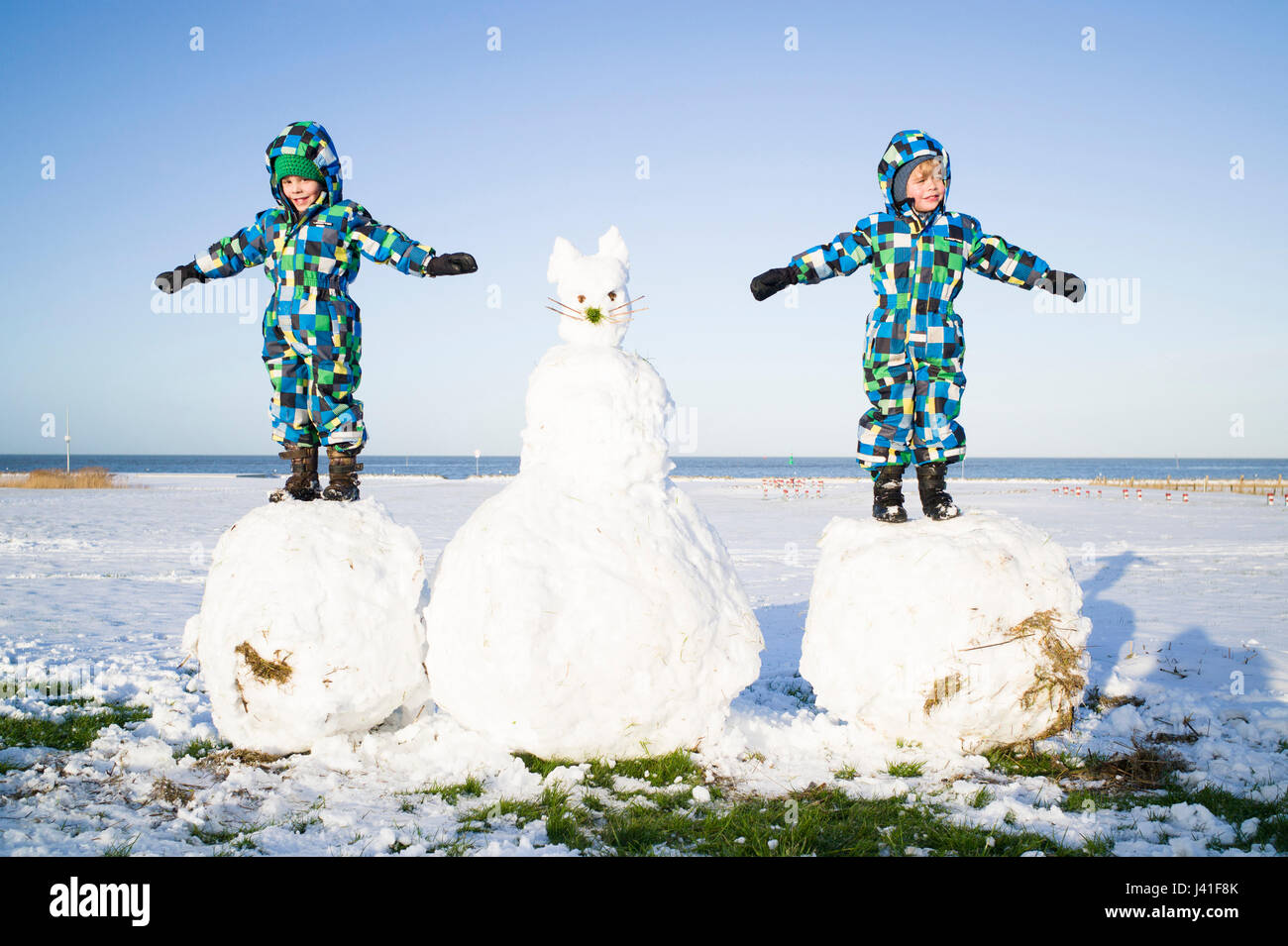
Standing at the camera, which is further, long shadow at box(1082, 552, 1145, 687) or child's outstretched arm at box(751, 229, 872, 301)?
long shadow at box(1082, 552, 1145, 687)

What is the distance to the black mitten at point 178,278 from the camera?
16.5 feet

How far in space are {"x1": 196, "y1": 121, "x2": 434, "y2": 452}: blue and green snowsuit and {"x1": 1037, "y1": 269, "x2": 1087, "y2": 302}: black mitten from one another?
12.6 feet

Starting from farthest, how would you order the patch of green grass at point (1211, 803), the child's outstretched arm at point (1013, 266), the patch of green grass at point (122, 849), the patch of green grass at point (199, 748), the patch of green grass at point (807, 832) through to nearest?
the child's outstretched arm at point (1013, 266) → the patch of green grass at point (199, 748) → the patch of green grass at point (1211, 803) → the patch of green grass at point (807, 832) → the patch of green grass at point (122, 849)

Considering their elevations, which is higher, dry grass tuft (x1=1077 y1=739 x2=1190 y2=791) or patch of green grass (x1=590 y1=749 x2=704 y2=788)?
patch of green grass (x1=590 y1=749 x2=704 y2=788)

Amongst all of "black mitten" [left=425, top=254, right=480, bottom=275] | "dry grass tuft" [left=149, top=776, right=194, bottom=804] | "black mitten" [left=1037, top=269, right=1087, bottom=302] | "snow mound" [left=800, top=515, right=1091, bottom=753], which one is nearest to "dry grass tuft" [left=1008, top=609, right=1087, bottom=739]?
"snow mound" [left=800, top=515, right=1091, bottom=753]

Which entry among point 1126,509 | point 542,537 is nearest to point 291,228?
point 542,537

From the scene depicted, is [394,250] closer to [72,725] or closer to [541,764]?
[541,764]

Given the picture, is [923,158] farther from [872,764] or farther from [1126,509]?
[1126,509]

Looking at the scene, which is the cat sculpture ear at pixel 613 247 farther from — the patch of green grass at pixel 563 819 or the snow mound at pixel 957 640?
the patch of green grass at pixel 563 819

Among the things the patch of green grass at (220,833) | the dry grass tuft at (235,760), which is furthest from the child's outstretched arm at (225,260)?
the patch of green grass at (220,833)

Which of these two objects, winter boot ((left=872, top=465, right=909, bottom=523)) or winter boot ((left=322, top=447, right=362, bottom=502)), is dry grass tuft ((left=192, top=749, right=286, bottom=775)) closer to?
winter boot ((left=322, top=447, right=362, bottom=502))

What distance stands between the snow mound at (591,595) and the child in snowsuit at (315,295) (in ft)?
4.04

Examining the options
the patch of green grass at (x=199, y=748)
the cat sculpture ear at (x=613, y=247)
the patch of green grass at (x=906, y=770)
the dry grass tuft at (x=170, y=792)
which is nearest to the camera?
the dry grass tuft at (x=170, y=792)

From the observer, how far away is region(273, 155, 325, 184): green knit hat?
4680 mm
